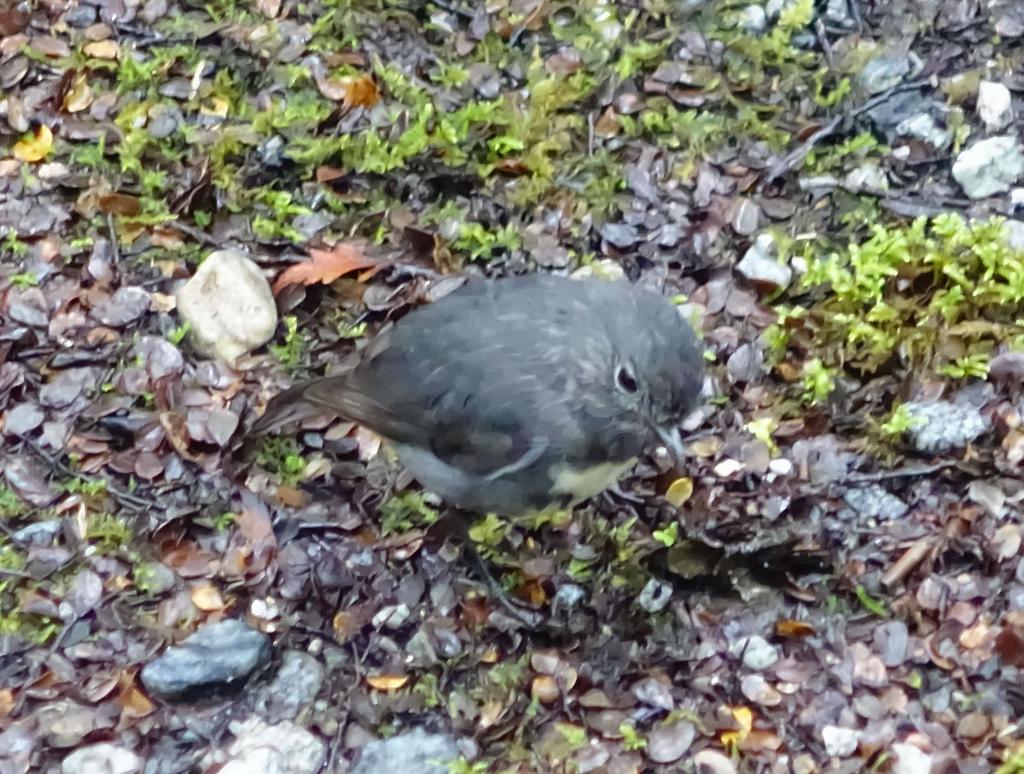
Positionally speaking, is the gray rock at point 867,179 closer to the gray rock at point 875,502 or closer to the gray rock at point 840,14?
the gray rock at point 840,14

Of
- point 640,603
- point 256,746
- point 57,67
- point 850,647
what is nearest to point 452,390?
point 640,603

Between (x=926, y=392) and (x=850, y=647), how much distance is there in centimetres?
90

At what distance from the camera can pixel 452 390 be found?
3.53m

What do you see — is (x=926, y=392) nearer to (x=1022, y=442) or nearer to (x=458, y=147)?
(x=1022, y=442)

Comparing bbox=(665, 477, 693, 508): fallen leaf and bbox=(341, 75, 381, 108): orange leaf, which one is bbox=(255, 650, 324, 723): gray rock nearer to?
bbox=(665, 477, 693, 508): fallen leaf

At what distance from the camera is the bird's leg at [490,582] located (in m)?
3.75

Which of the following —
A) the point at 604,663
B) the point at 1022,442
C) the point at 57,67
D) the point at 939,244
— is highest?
the point at 57,67

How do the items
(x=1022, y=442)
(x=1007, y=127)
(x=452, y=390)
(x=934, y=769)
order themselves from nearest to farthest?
(x=934, y=769) < (x=452, y=390) < (x=1022, y=442) < (x=1007, y=127)

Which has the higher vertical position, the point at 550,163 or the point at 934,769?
the point at 550,163

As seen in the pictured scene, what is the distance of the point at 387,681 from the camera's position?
3613 mm

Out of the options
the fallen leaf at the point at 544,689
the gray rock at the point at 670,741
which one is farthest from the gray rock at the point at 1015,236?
the fallen leaf at the point at 544,689

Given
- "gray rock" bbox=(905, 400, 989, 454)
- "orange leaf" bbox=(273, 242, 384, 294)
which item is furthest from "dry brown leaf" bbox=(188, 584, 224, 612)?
"gray rock" bbox=(905, 400, 989, 454)

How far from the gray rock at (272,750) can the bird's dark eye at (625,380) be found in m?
1.28

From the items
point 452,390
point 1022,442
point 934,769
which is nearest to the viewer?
point 934,769
